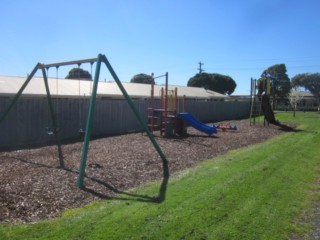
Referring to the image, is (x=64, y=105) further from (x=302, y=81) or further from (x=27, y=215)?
(x=302, y=81)

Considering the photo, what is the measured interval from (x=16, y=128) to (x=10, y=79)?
34.2 ft

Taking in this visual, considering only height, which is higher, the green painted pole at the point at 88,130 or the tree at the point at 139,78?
the tree at the point at 139,78

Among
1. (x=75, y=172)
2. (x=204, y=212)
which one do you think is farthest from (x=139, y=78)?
(x=204, y=212)

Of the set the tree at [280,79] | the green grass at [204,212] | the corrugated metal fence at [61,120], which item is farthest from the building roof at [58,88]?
the tree at [280,79]

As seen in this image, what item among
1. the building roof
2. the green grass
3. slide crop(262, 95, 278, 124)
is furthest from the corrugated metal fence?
slide crop(262, 95, 278, 124)

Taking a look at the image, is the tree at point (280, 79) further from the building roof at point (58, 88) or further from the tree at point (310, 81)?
the building roof at point (58, 88)

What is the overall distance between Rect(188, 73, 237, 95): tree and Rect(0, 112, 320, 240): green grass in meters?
63.3

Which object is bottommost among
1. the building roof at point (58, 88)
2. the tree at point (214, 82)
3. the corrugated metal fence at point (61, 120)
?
the corrugated metal fence at point (61, 120)

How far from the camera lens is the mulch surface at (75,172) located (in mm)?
5785

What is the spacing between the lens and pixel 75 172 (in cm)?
802

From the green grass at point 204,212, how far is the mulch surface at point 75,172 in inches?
19.5

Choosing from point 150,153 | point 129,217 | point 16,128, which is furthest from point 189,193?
point 16,128

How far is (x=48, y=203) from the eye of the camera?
5.86m

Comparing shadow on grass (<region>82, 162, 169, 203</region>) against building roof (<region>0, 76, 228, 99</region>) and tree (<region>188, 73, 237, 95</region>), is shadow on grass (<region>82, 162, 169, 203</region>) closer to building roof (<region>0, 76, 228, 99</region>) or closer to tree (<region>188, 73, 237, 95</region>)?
building roof (<region>0, 76, 228, 99</region>)
